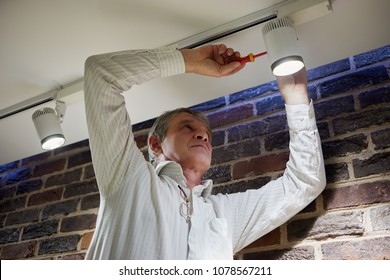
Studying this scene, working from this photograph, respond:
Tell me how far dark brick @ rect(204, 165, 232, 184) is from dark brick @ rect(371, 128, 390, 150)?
0.49 m

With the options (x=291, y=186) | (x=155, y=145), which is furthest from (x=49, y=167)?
(x=291, y=186)

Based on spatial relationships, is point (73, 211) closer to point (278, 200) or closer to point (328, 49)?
point (278, 200)

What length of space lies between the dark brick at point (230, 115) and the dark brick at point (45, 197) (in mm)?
745

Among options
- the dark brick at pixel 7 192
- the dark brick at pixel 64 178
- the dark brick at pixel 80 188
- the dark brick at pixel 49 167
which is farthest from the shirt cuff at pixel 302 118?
the dark brick at pixel 7 192

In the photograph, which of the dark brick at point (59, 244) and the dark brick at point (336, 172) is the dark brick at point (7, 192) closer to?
the dark brick at point (59, 244)

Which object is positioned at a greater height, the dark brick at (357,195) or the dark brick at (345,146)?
the dark brick at (345,146)

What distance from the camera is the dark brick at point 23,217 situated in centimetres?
200

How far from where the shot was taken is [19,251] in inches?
76.1

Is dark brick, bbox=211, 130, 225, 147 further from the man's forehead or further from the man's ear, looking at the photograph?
the man's ear

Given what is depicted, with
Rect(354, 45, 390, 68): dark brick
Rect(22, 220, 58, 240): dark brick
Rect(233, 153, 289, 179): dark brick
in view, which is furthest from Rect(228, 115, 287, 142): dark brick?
Rect(22, 220, 58, 240): dark brick

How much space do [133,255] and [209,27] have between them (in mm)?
763

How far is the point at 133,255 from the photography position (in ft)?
3.62

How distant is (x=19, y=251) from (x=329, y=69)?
1438 millimetres
